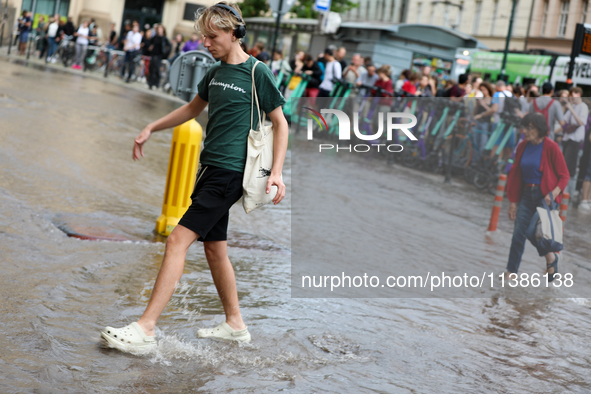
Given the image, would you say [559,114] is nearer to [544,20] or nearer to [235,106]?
[235,106]

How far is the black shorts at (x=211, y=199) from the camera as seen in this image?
3961 millimetres

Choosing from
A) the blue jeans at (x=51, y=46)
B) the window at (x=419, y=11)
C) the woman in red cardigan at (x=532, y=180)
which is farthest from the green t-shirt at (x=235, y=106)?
the window at (x=419, y=11)

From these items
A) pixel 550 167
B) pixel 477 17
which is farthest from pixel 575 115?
pixel 477 17

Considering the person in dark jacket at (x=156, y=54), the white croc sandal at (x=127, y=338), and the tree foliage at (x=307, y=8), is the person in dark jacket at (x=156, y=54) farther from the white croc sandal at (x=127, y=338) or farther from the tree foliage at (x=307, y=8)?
the tree foliage at (x=307, y=8)

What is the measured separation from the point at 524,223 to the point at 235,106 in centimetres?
324

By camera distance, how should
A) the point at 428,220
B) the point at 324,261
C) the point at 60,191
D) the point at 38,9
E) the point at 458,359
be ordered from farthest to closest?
the point at 38,9 < the point at 60,191 < the point at 428,220 < the point at 324,261 < the point at 458,359

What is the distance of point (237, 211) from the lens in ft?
27.7

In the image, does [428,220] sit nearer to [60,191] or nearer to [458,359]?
[458,359]

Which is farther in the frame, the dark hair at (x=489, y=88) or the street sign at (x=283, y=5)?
the street sign at (x=283, y=5)

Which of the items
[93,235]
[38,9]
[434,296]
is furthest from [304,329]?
[38,9]

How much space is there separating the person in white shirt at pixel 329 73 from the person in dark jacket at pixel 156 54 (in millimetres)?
8538

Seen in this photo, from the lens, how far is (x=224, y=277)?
166 inches

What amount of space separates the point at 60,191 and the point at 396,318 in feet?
13.2

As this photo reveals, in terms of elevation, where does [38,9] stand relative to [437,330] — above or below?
above
